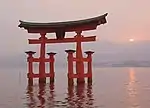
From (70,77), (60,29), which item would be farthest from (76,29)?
(70,77)

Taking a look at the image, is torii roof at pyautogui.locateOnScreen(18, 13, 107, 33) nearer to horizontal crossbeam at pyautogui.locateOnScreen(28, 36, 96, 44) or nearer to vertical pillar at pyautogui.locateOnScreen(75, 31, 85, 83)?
vertical pillar at pyautogui.locateOnScreen(75, 31, 85, 83)

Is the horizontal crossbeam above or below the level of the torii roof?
below

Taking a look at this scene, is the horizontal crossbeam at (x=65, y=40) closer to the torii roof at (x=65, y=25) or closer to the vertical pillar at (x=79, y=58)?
the vertical pillar at (x=79, y=58)

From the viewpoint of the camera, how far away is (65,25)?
22156 millimetres

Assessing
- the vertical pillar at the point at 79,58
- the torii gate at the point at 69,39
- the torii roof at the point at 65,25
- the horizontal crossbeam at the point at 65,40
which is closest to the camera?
the torii roof at the point at 65,25

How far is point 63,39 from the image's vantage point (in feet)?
74.6

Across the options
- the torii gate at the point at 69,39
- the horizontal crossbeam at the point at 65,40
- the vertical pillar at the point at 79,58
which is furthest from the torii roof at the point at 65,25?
the horizontal crossbeam at the point at 65,40

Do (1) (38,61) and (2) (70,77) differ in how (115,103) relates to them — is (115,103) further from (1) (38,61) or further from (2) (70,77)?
(1) (38,61)

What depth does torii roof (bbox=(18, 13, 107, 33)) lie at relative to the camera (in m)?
21.2

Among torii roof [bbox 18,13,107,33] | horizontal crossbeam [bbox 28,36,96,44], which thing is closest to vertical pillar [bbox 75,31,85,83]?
horizontal crossbeam [bbox 28,36,96,44]

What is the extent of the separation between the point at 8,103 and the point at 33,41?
9941 millimetres

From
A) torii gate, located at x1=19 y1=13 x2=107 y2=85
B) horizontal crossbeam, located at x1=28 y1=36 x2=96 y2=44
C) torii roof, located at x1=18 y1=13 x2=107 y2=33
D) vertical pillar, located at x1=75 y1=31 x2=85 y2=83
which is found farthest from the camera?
vertical pillar, located at x1=75 y1=31 x2=85 y2=83

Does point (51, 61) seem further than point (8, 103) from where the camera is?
Yes

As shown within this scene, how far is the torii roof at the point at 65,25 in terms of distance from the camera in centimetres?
2121
